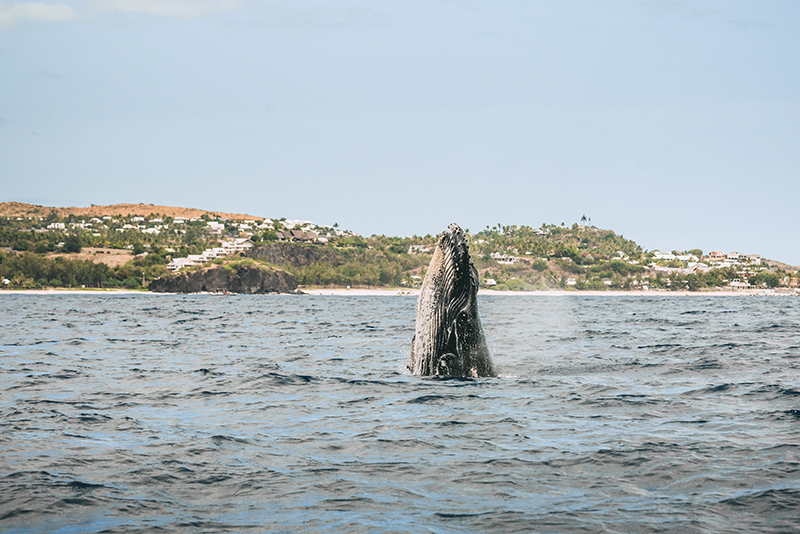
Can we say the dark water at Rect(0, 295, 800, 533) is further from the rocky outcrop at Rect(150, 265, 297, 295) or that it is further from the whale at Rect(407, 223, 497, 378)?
the rocky outcrop at Rect(150, 265, 297, 295)

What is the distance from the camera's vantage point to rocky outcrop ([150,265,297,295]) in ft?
525

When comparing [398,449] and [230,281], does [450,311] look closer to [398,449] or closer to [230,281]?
[398,449]

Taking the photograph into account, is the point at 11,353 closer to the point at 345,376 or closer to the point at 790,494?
the point at 345,376

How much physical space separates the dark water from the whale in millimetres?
418

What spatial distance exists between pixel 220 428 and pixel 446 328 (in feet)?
12.5

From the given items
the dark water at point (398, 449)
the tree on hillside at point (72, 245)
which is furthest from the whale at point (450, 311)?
the tree on hillside at point (72, 245)

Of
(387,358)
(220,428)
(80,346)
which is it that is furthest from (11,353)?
(220,428)

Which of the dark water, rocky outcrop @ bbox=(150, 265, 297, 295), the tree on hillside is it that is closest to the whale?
the dark water

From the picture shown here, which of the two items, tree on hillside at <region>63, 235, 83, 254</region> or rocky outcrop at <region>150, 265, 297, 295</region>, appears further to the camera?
tree on hillside at <region>63, 235, 83, 254</region>

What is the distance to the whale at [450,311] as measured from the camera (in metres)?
10.9

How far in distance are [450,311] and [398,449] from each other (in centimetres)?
366

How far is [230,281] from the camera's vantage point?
167750mm

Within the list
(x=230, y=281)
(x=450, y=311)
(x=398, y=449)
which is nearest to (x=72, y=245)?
(x=230, y=281)

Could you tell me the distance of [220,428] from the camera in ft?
29.0
